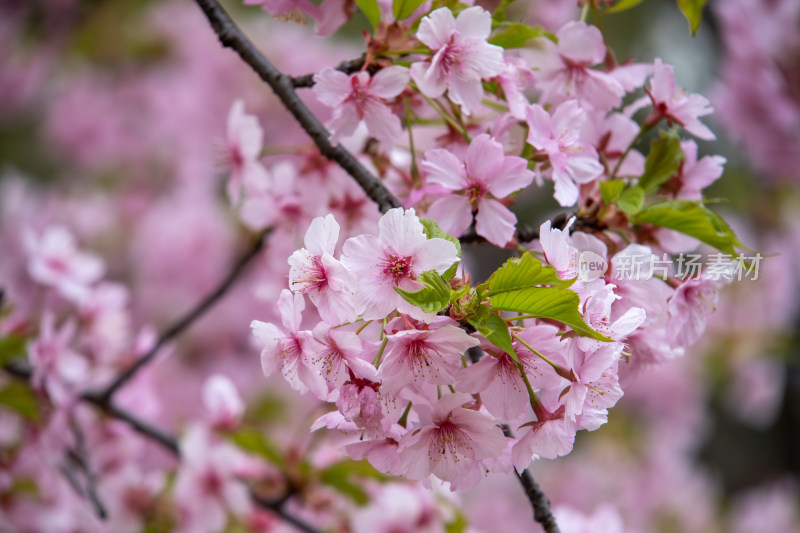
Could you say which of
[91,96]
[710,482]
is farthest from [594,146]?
[710,482]

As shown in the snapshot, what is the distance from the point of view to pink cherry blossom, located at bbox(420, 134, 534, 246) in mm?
653

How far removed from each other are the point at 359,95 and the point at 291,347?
261 millimetres

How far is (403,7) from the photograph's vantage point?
70cm

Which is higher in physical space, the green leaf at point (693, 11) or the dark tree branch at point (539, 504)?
the green leaf at point (693, 11)

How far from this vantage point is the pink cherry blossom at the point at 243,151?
92 cm

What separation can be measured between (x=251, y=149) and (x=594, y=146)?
0.42 metres

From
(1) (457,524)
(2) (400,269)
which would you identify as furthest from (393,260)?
(1) (457,524)

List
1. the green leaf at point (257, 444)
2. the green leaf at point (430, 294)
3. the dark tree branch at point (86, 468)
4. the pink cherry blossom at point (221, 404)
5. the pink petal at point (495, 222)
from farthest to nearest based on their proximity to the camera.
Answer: the pink cherry blossom at point (221, 404) < the green leaf at point (257, 444) < the dark tree branch at point (86, 468) < the pink petal at point (495, 222) < the green leaf at point (430, 294)

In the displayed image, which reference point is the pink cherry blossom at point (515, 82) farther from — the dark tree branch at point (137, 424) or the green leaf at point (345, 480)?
the dark tree branch at point (137, 424)

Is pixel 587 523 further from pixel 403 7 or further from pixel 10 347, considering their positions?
pixel 10 347

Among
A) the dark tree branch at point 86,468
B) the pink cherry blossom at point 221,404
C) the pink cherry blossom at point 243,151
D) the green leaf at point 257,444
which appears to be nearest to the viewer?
the pink cherry blossom at point 243,151

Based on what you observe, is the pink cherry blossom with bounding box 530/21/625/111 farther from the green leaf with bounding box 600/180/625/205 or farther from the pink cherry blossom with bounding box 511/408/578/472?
the pink cherry blossom with bounding box 511/408/578/472

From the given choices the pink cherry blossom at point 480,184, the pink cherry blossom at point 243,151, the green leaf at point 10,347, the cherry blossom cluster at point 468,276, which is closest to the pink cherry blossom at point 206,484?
the green leaf at point 10,347

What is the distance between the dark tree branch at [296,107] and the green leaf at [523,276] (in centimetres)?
15
